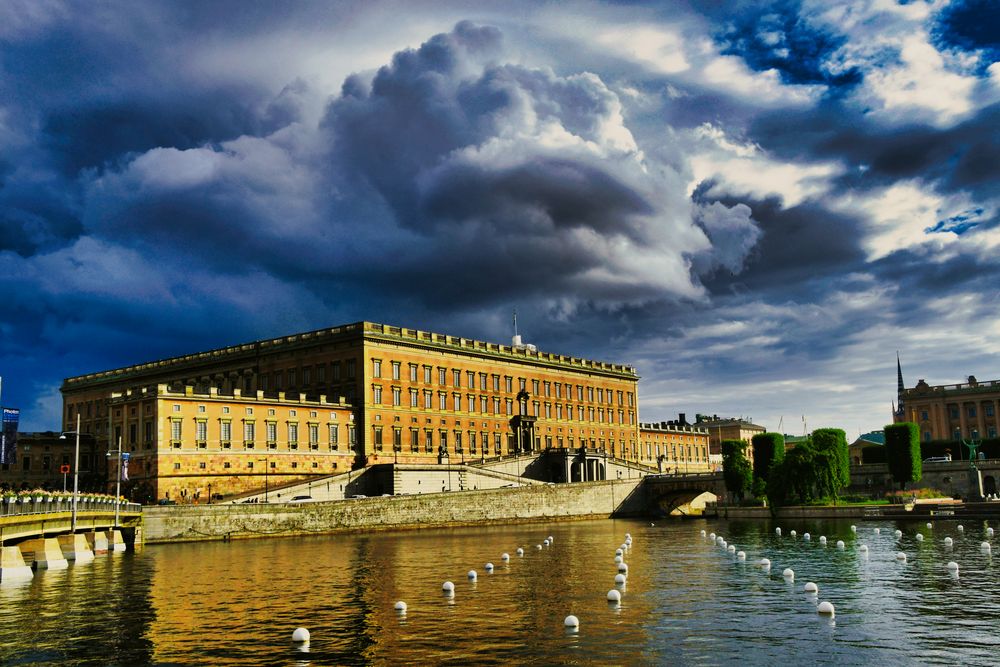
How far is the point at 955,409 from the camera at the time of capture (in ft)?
587

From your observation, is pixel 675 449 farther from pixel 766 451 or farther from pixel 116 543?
pixel 116 543

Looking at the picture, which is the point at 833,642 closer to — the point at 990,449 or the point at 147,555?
the point at 147,555

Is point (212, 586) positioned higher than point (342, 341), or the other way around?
point (342, 341)

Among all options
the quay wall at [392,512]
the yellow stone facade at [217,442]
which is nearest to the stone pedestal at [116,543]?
the quay wall at [392,512]

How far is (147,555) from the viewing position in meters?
63.1

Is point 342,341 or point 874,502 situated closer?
point 874,502

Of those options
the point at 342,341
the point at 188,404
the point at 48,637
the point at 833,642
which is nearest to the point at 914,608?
the point at 833,642

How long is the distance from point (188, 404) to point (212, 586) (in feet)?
172

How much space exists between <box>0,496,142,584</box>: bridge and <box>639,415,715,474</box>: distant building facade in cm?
10431

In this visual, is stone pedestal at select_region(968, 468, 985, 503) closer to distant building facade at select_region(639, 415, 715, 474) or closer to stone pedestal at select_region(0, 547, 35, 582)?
distant building facade at select_region(639, 415, 715, 474)

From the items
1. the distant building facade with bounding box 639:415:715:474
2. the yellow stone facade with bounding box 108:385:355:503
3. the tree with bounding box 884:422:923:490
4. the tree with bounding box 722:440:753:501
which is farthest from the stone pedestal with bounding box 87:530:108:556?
the distant building facade with bounding box 639:415:715:474

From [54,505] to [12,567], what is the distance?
5.69m

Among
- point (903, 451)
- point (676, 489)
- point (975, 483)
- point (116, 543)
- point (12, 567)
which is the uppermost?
point (903, 451)

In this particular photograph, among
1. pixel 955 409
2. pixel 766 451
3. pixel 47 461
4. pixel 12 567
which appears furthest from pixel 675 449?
pixel 12 567
